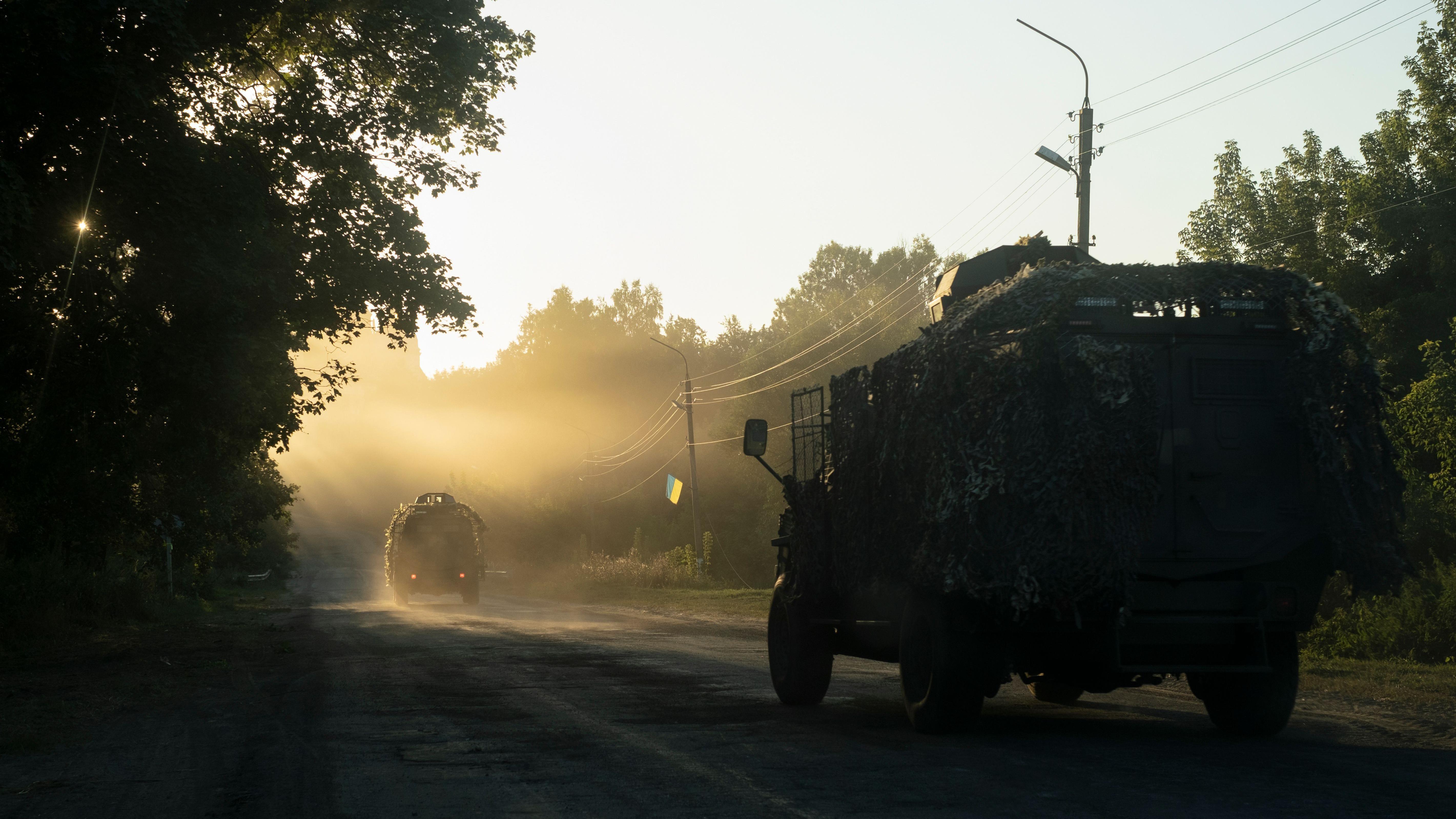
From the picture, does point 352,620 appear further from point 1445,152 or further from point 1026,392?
point 1445,152

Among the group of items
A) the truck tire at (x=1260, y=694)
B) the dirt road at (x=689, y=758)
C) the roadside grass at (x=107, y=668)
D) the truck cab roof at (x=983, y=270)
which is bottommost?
the roadside grass at (x=107, y=668)

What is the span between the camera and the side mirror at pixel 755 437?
34.0 feet

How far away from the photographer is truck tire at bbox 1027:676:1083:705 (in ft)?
36.1

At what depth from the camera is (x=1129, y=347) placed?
7539 millimetres

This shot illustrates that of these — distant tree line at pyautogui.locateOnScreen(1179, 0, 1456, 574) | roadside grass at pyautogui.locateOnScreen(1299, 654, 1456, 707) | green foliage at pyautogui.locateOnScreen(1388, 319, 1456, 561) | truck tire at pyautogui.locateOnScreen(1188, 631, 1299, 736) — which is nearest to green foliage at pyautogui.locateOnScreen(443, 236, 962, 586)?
distant tree line at pyautogui.locateOnScreen(1179, 0, 1456, 574)

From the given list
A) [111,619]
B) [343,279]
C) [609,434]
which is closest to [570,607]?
[111,619]

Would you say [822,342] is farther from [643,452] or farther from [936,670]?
[936,670]

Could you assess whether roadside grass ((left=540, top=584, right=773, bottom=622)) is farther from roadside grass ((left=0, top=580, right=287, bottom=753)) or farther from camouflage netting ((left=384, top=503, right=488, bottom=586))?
roadside grass ((left=0, top=580, right=287, bottom=753))

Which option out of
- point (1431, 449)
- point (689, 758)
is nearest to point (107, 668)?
point (689, 758)

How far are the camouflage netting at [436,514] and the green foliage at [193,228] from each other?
13.6 metres

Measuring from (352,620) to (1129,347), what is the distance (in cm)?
2387

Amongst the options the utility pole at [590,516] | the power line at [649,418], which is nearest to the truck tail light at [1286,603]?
the utility pole at [590,516]

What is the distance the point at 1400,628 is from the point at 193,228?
1616cm

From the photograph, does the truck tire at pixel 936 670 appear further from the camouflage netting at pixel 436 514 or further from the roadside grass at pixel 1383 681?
the camouflage netting at pixel 436 514
